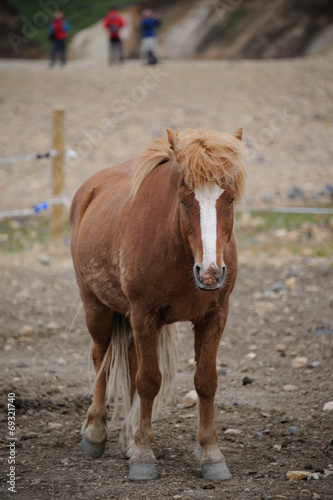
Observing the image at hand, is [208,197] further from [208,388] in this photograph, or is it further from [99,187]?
[99,187]

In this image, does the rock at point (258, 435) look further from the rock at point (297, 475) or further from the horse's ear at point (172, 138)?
the horse's ear at point (172, 138)

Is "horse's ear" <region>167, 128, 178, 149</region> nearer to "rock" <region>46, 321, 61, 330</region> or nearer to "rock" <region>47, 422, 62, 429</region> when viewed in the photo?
"rock" <region>47, 422, 62, 429</region>

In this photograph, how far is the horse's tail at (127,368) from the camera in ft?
13.1

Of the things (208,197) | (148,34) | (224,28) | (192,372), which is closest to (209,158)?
(208,197)

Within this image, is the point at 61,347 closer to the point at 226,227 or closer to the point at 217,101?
the point at 226,227

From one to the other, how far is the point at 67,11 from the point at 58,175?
1903 centimetres

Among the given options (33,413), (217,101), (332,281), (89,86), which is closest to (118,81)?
(89,86)

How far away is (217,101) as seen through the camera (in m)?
18.1

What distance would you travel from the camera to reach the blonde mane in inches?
117

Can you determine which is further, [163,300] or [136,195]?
[136,195]

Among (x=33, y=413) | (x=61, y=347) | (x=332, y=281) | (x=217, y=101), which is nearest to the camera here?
(x=33, y=413)

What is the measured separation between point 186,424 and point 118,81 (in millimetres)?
16528

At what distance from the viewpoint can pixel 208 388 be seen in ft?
11.7

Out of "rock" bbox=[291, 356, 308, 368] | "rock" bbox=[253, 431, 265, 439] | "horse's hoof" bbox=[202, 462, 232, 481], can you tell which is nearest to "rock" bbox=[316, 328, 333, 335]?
"rock" bbox=[291, 356, 308, 368]
